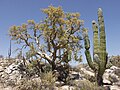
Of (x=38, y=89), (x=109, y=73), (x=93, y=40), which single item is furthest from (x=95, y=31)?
(x=38, y=89)

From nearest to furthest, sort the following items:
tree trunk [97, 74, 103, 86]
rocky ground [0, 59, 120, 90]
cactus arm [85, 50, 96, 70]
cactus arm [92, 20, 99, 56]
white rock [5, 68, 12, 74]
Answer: rocky ground [0, 59, 120, 90] → tree trunk [97, 74, 103, 86] → cactus arm [92, 20, 99, 56] → cactus arm [85, 50, 96, 70] → white rock [5, 68, 12, 74]

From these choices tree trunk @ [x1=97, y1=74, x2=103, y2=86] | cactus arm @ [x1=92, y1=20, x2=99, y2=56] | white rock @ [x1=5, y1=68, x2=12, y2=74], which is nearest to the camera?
tree trunk @ [x1=97, y1=74, x2=103, y2=86]

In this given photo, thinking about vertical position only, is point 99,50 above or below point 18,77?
above

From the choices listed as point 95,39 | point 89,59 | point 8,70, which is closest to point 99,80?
point 89,59

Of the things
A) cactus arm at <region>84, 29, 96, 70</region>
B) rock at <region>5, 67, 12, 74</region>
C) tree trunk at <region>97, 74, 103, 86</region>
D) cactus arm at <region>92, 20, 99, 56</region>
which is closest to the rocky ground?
rock at <region>5, 67, 12, 74</region>

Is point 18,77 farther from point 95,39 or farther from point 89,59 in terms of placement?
point 95,39

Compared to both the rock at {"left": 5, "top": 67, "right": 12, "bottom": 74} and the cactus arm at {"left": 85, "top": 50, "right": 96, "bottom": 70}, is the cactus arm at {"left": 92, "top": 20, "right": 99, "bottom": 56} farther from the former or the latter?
the rock at {"left": 5, "top": 67, "right": 12, "bottom": 74}

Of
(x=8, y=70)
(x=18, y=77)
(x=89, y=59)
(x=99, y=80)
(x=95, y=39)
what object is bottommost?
(x=99, y=80)

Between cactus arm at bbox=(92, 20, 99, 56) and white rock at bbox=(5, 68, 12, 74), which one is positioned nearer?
cactus arm at bbox=(92, 20, 99, 56)

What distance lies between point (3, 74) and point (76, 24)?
6.71m

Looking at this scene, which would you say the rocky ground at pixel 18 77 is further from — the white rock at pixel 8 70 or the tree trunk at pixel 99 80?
the tree trunk at pixel 99 80

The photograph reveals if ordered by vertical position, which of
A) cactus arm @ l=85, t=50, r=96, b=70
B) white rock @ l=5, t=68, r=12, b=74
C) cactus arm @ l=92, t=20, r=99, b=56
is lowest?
white rock @ l=5, t=68, r=12, b=74

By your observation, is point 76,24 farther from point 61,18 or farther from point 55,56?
point 55,56

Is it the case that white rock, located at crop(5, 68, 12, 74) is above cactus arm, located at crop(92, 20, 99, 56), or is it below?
below
